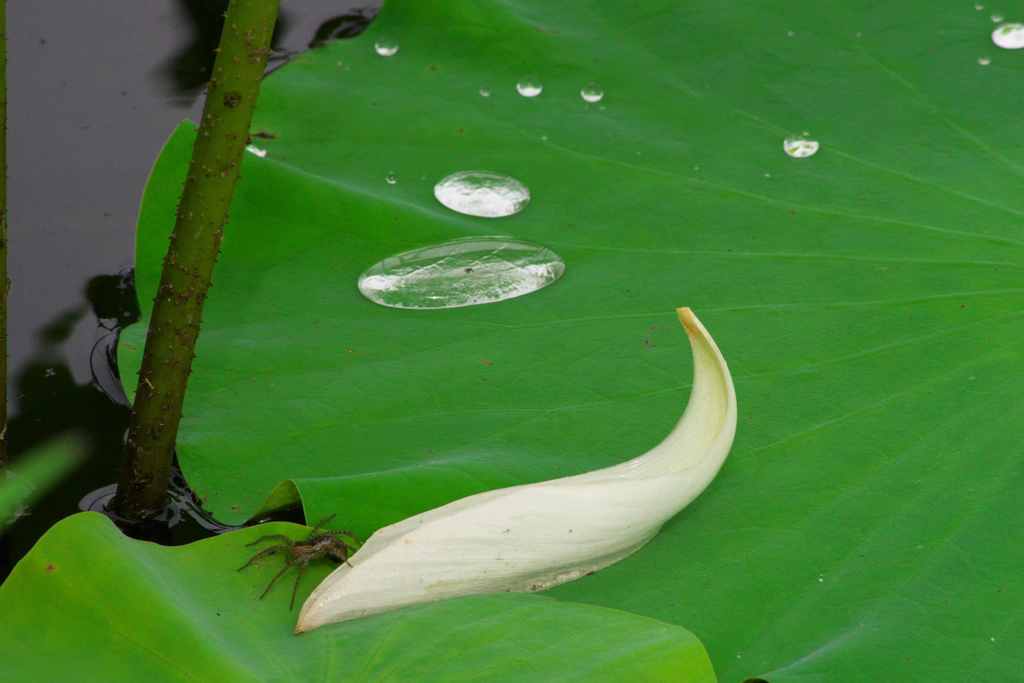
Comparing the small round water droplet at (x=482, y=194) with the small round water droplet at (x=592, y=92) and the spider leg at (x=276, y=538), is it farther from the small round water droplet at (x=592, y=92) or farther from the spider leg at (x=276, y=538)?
the spider leg at (x=276, y=538)

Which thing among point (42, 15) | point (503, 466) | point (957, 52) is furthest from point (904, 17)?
point (42, 15)

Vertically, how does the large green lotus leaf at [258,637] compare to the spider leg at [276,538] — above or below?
above

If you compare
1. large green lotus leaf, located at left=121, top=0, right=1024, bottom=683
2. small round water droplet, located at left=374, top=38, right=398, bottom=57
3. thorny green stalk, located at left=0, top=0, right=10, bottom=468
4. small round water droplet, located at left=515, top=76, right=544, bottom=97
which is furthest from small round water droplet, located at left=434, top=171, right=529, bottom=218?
thorny green stalk, located at left=0, top=0, right=10, bottom=468

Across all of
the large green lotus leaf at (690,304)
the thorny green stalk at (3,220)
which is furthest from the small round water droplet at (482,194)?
the thorny green stalk at (3,220)

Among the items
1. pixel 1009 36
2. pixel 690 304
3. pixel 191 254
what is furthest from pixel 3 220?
pixel 1009 36

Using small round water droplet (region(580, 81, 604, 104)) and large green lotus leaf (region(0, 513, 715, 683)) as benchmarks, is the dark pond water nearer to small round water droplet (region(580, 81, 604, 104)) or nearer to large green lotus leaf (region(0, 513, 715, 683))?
large green lotus leaf (region(0, 513, 715, 683))

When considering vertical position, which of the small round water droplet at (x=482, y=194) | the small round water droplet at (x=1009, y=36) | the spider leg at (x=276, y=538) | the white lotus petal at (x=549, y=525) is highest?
the small round water droplet at (x=1009, y=36)

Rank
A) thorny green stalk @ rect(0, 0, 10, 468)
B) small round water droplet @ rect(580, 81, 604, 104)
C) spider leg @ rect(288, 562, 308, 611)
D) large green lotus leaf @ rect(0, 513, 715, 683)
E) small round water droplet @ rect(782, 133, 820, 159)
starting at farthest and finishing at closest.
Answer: small round water droplet @ rect(580, 81, 604, 104), small round water droplet @ rect(782, 133, 820, 159), thorny green stalk @ rect(0, 0, 10, 468), spider leg @ rect(288, 562, 308, 611), large green lotus leaf @ rect(0, 513, 715, 683)

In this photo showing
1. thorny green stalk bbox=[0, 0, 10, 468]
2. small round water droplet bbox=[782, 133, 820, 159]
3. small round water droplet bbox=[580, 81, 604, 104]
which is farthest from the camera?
small round water droplet bbox=[580, 81, 604, 104]
